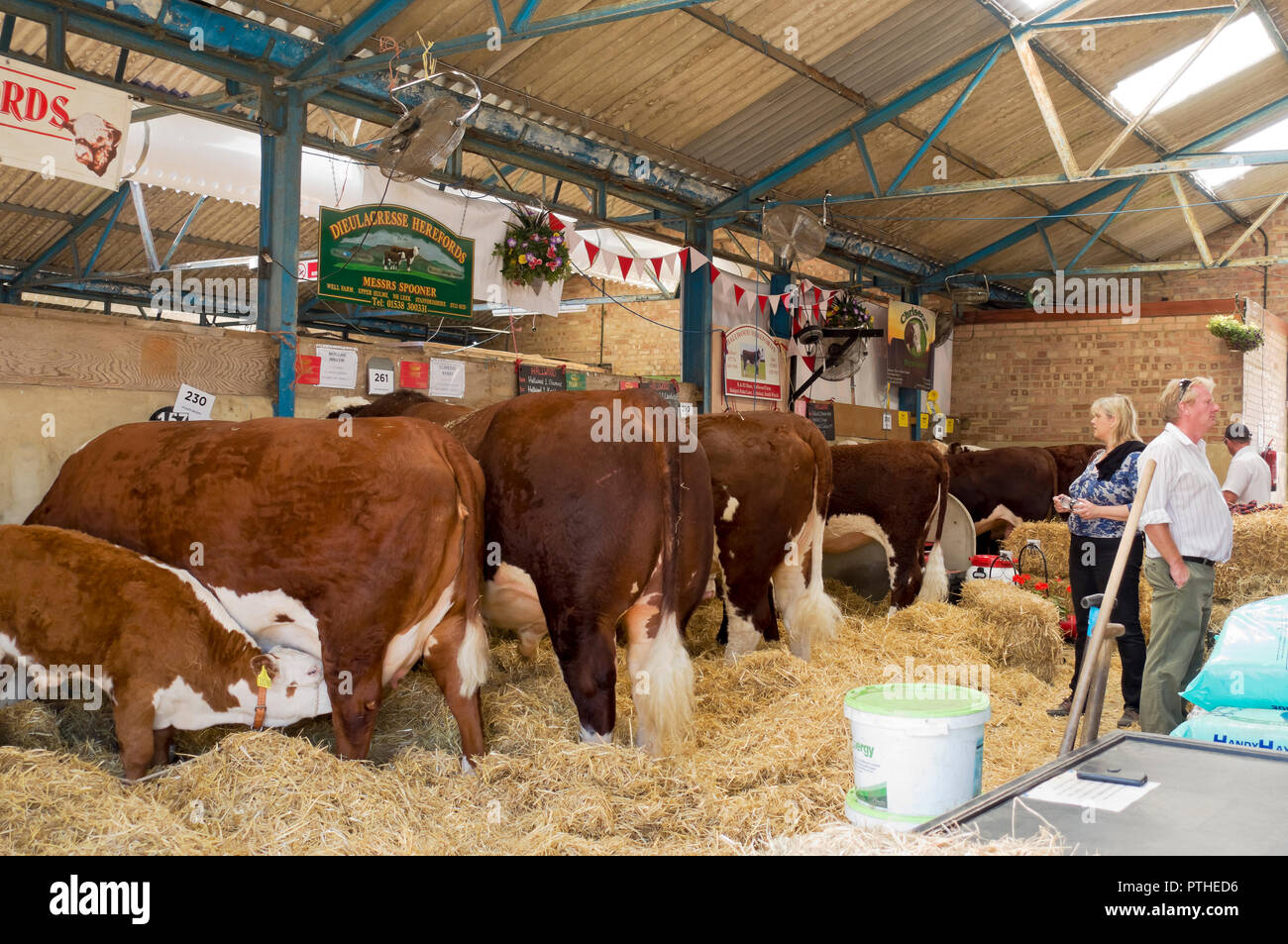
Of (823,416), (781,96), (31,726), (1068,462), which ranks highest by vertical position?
(781,96)

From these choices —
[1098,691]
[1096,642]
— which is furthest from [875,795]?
[1096,642]

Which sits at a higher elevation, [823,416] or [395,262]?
[395,262]

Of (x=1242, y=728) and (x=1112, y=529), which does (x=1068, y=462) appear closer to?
(x=1112, y=529)

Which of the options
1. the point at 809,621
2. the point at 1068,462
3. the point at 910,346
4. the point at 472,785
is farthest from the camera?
the point at 910,346

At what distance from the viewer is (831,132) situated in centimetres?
962

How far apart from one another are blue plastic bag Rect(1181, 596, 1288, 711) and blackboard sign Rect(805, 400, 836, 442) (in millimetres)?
8667

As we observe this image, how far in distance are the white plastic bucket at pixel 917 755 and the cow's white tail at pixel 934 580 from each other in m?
5.01

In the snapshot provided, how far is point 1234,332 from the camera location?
1480cm

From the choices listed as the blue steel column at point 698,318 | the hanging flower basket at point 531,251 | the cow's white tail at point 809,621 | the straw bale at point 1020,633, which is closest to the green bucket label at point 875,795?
the cow's white tail at point 809,621

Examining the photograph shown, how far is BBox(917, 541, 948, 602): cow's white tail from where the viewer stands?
7.64 meters

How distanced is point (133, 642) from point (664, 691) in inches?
78.9

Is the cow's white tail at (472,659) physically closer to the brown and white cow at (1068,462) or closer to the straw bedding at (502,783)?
the straw bedding at (502,783)

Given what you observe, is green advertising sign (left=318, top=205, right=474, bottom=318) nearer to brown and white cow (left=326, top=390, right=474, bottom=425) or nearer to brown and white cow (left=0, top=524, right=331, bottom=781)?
brown and white cow (left=326, top=390, right=474, bottom=425)
